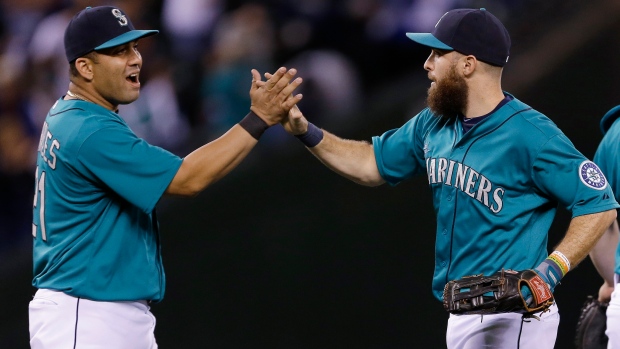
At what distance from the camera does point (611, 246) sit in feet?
16.2

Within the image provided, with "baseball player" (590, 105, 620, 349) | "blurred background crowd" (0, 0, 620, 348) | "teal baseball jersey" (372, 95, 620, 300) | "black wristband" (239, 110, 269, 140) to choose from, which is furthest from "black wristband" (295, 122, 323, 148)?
"blurred background crowd" (0, 0, 620, 348)

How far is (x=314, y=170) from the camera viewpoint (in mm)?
6977

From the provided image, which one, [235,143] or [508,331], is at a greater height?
[235,143]

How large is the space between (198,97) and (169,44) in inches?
32.1

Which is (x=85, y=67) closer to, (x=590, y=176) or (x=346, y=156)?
(x=346, y=156)

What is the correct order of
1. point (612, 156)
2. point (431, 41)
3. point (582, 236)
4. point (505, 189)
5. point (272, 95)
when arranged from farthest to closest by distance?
point (612, 156) → point (272, 95) → point (431, 41) → point (505, 189) → point (582, 236)

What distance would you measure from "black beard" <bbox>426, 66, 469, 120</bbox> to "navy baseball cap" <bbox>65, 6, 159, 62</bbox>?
4.46ft

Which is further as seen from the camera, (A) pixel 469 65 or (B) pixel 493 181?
(A) pixel 469 65

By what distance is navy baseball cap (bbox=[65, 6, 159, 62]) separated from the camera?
14.4ft

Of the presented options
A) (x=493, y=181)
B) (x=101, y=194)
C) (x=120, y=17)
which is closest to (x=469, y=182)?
(x=493, y=181)

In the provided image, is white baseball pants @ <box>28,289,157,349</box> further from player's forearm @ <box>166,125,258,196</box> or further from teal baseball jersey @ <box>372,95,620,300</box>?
teal baseball jersey @ <box>372,95,620,300</box>

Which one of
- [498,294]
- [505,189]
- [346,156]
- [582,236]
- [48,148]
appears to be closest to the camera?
[498,294]

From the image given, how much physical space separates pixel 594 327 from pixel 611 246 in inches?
18.4

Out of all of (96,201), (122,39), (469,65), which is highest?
(122,39)
